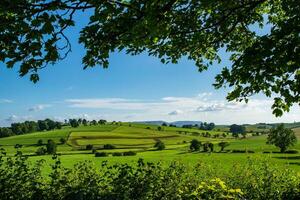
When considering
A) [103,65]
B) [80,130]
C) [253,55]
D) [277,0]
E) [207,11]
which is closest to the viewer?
[253,55]

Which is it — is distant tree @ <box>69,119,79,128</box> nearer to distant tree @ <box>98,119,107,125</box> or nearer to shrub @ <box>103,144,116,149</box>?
distant tree @ <box>98,119,107,125</box>

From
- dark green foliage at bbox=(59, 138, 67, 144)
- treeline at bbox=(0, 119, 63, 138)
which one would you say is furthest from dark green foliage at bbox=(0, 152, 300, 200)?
treeline at bbox=(0, 119, 63, 138)

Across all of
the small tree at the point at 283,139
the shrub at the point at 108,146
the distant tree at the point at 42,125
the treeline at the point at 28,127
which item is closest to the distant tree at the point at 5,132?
the treeline at the point at 28,127

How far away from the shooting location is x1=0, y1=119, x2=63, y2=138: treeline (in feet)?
528

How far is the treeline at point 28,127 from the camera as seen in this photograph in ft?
528

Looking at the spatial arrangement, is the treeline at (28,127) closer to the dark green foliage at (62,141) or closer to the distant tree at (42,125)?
the distant tree at (42,125)

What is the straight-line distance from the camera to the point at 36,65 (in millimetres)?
9422

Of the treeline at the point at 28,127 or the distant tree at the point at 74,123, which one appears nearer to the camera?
the treeline at the point at 28,127

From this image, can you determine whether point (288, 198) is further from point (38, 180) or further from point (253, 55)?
point (38, 180)

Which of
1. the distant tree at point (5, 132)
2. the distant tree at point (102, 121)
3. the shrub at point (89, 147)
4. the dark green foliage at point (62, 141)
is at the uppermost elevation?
the distant tree at point (102, 121)

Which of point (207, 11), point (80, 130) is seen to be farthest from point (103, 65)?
point (80, 130)

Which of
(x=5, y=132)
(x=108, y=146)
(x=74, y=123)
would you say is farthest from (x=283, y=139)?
(x=5, y=132)

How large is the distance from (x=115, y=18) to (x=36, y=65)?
2.24 metres

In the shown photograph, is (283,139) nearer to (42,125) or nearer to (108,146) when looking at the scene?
(108,146)
